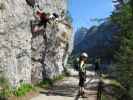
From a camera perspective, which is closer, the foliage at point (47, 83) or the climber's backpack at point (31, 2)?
the climber's backpack at point (31, 2)

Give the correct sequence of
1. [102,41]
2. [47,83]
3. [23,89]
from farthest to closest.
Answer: [102,41] → [47,83] → [23,89]

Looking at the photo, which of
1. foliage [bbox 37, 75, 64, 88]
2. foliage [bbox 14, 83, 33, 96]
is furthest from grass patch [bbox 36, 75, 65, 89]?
foliage [bbox 14, 83, 33, 96]

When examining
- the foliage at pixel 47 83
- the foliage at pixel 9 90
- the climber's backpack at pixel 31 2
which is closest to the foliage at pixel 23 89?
the foliage at pixel 9 90

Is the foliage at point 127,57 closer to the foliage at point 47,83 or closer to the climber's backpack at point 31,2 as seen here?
the foliage at point 47,83

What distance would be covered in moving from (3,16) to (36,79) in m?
5.46

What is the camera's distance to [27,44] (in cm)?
1859

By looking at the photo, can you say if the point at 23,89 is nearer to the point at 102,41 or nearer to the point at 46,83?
the point at 46,83

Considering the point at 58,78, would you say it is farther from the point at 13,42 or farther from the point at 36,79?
the point at 13,42

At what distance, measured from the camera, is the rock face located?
1630 cm

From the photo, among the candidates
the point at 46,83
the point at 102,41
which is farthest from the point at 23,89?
the point at 102,41

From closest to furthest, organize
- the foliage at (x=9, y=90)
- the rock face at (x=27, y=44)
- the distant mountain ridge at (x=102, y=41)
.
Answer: the foliage at (x=9, y=90), the rock face at (x=27, y=44), the distant mountain ridge at (x=102, y=41)

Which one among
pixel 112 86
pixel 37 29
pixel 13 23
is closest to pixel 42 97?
pixel 13 23

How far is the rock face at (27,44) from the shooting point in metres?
16.3

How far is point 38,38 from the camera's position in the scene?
69.5 feet
